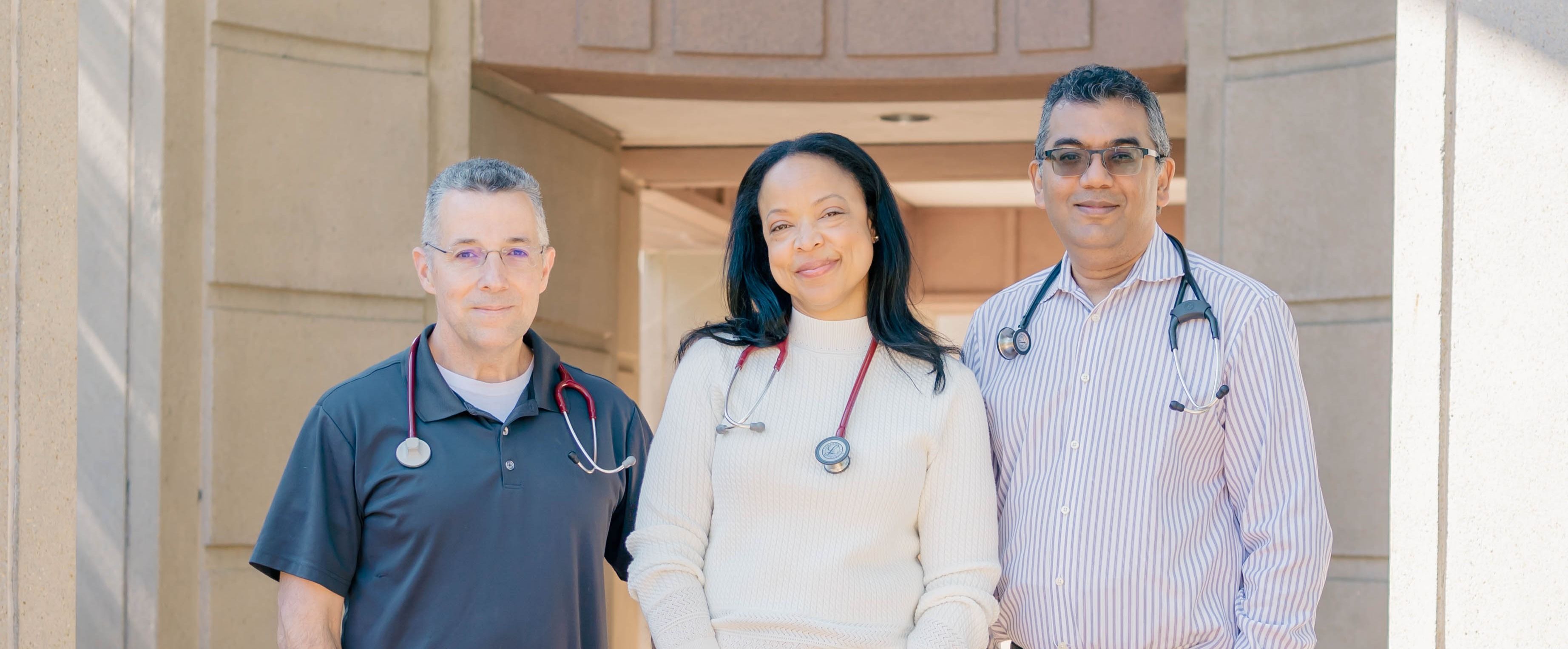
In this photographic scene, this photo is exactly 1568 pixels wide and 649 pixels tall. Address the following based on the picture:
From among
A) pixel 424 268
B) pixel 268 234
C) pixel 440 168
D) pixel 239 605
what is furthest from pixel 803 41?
pixel 424 268

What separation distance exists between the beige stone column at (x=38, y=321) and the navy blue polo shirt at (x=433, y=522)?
61 cm

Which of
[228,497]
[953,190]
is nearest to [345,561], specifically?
[228,497]

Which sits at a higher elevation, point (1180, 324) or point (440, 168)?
point (440, 168)

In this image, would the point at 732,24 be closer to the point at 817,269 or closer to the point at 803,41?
the point at 803,41

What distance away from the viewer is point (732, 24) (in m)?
6.16

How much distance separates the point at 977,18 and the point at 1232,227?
1426mm

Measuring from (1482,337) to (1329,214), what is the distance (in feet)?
11.0

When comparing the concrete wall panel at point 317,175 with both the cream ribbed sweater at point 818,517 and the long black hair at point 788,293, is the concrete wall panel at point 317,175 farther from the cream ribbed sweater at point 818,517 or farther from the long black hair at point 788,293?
the cream ribbed sweater at point 818,517

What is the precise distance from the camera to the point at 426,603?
272 centimetres

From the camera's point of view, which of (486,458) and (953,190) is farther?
(953,190)

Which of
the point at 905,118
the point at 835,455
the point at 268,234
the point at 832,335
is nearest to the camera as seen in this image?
the point at 835,455

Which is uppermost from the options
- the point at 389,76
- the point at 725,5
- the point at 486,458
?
the point at 725,5

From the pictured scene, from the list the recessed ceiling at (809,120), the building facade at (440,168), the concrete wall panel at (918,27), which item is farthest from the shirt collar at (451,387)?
the recessed ceiling at (809,120)

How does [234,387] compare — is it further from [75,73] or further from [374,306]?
[75,73]
